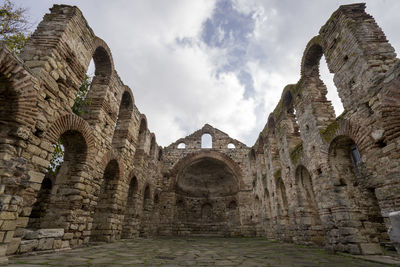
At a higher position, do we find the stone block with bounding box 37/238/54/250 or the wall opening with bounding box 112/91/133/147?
the wall opening with bounding box 112/91/133/147

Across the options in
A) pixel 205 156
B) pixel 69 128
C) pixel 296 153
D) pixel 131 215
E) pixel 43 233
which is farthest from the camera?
pixel 205 156

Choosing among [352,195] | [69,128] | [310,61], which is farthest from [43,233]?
[310,61]

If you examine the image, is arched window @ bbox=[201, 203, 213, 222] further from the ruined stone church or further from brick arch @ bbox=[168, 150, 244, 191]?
the ruined stone church

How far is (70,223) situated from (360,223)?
→ 825cm

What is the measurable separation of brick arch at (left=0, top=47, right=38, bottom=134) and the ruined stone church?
0.07 feet

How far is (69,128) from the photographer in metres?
5.88

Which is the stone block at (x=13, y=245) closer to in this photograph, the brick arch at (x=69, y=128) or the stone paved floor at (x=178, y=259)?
the stone paved floor at (x=178, y=259)

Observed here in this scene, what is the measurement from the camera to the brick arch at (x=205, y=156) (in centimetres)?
1730

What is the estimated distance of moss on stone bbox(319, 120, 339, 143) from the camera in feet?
Answer: 22.2

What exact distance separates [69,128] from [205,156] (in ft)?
42.9

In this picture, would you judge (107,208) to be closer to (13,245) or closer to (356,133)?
(13,245)

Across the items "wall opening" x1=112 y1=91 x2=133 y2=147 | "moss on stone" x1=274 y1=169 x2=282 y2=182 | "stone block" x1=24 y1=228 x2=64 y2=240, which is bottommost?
"stone block" x1=24 y1=228 x2=64 y2=240

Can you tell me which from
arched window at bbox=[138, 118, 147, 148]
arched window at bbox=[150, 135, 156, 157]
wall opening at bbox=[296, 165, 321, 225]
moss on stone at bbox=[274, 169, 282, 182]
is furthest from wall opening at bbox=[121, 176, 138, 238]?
wall opening at bbox=[296, 165, 321, 225]

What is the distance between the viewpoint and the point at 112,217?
27.7 feet
